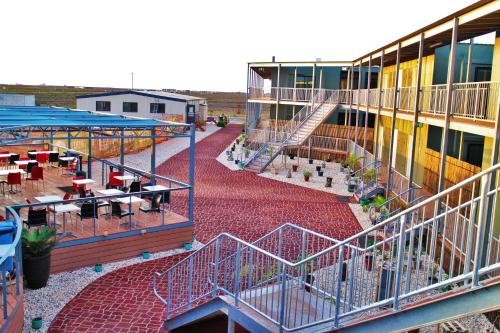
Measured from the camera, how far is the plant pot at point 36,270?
11.0m

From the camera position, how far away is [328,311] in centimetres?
740

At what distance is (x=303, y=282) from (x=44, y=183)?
14.3 metres

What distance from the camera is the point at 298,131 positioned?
30438 mm

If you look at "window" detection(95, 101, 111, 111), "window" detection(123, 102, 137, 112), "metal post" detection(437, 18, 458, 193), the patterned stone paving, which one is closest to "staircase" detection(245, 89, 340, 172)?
the patterned stone paving

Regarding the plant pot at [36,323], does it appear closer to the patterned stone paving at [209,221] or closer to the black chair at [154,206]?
the patterned stone paving at [209,221]

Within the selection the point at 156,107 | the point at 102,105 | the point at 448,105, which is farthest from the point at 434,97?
the point at 102,105

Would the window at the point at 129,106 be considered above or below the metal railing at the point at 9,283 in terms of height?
above

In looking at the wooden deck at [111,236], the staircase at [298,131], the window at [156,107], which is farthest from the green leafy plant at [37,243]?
the window at [156,107]

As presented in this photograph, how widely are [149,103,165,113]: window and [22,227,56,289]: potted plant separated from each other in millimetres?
40918

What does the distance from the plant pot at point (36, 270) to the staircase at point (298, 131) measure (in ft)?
60.3

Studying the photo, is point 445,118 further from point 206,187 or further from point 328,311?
point 206,187

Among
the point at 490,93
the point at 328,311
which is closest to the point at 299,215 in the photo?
the point at 490,93

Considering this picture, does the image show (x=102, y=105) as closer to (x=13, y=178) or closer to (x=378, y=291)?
(x=13, y=178)

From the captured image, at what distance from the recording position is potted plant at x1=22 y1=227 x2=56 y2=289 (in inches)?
435
